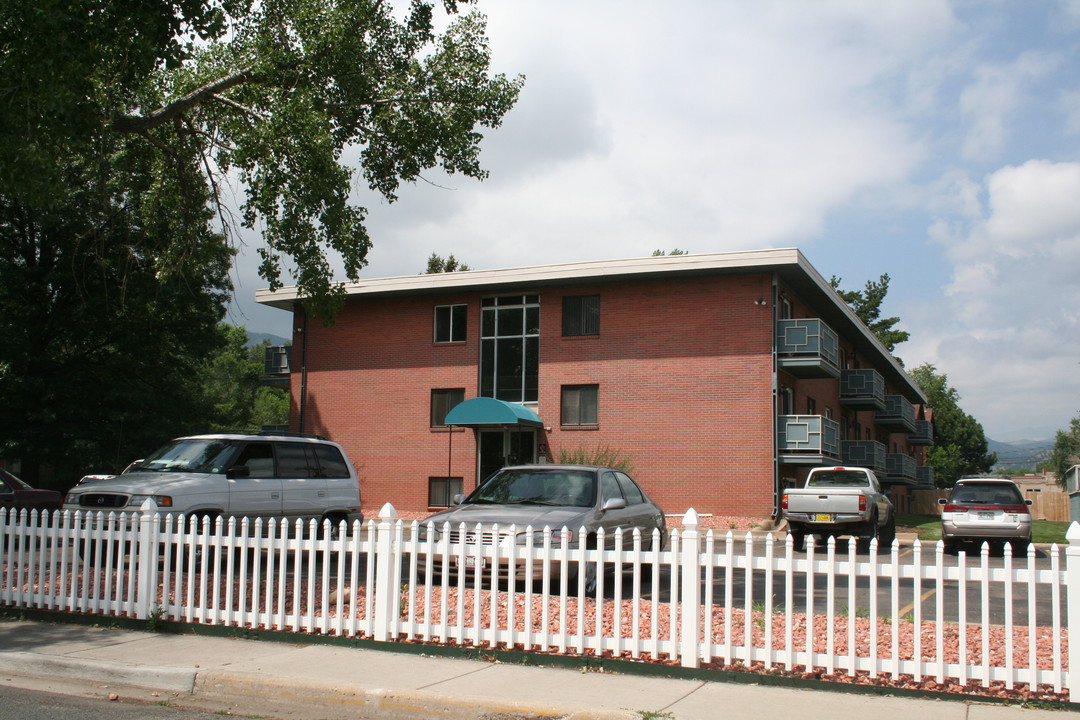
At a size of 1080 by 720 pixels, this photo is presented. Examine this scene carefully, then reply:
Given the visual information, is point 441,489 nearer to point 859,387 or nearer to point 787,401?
point 787,401

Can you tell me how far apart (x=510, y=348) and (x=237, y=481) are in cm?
1831

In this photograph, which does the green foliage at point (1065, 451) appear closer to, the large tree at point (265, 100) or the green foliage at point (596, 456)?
the green foliage at point (596, 456)

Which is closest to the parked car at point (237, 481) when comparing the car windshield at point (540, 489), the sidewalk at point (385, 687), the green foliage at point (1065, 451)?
the car windshield at point (540, 489)

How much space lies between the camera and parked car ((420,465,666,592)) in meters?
10.6

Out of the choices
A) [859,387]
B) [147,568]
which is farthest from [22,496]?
[859,387]

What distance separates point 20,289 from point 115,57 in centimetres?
1514

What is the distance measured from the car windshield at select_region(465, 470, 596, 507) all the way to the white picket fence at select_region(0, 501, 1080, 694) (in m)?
1.10

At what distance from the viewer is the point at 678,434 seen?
2881 centimetres

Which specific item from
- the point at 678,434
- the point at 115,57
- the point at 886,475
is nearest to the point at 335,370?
the point at 678,434

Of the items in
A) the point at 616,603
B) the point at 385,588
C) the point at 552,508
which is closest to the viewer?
the point at 616,603

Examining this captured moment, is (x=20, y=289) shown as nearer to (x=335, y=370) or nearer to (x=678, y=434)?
(x=335, y=370)

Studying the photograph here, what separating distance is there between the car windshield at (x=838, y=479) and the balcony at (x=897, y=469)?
62.5ft

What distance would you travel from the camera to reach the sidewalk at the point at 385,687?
6.41m

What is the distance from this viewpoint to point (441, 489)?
31750 mm
